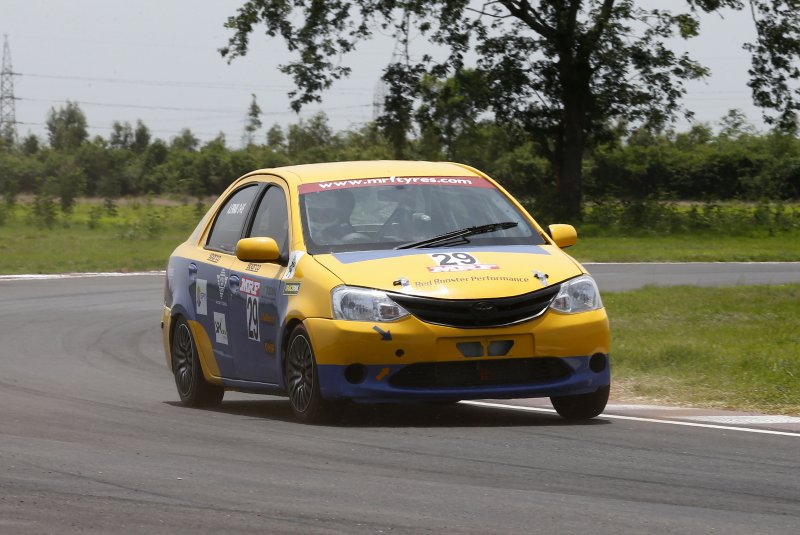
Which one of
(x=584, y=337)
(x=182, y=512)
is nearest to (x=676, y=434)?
(x=584, y=337)

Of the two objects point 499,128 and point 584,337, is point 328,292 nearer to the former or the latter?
point 584,337

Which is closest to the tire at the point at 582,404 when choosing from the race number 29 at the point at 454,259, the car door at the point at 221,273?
the race number 29 at the point at 454,259

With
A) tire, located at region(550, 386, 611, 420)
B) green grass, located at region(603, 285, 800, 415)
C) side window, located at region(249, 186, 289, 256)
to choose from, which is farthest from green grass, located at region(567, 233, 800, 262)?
tire, located at region(550, 386, 611, 420)

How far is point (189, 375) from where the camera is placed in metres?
11.1

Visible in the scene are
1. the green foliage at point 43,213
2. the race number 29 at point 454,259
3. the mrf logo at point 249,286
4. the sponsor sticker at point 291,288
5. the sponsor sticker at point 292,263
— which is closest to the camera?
the race number 29 at point 454,259

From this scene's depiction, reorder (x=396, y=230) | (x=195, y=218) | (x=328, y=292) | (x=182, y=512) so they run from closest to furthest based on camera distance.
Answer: (x=182, y=512)
(x=328, y=292)
(x=396, y=230)
(x=195, y=218)

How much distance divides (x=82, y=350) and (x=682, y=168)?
55.5 meters

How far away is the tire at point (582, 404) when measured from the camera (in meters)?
9.45

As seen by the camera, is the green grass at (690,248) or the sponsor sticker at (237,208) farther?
the green grass at (690,248)

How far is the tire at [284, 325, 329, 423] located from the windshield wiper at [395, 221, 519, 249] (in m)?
0.84

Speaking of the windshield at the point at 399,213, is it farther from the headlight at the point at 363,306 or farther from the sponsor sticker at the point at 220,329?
the sponsor sticker at the point at 220,329

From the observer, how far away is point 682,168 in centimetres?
6925

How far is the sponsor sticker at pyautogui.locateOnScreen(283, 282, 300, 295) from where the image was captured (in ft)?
31.0

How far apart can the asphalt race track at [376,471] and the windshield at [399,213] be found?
42.1 inches
